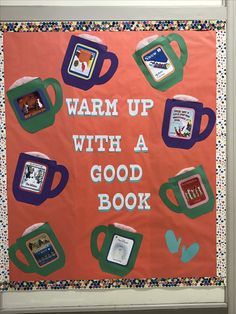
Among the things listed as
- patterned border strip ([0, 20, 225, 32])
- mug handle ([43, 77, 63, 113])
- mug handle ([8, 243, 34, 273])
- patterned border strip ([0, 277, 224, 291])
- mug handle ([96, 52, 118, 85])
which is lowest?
patterned border strip ([0, 277, 224, 291])

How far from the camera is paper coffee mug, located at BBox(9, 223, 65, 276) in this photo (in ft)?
5.77

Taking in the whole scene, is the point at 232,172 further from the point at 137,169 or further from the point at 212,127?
the point at 137,169

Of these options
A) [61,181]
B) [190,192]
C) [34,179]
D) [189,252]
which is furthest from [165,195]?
[34,179]

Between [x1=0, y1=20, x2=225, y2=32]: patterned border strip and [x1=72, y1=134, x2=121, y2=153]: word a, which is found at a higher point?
[x1=0, y1=20, x2=225, y2=32]: patterned border strip

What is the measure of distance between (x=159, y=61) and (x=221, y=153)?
432 millimetres

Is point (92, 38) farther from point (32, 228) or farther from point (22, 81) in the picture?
point (32, 228)

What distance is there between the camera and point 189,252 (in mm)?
1779

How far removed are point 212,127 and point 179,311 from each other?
28.8 inches

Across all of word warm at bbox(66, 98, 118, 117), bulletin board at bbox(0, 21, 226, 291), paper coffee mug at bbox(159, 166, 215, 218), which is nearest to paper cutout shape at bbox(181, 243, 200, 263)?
bulletin board at bbox(0, 21, 226, 291)

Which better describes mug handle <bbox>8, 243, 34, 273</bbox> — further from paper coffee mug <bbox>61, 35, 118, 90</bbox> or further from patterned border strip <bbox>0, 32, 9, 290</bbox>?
paper coffee mug <bbox>61, 35, 118, 90</bbox>

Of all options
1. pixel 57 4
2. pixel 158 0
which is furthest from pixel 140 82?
pixel 57 4

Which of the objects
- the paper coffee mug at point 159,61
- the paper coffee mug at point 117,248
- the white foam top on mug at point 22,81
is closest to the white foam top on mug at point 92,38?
the paper coffee mug at point 159,61

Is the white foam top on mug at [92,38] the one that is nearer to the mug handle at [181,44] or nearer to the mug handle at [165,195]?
the mug handle at [181,44]

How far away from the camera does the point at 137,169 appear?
5.77 ft
